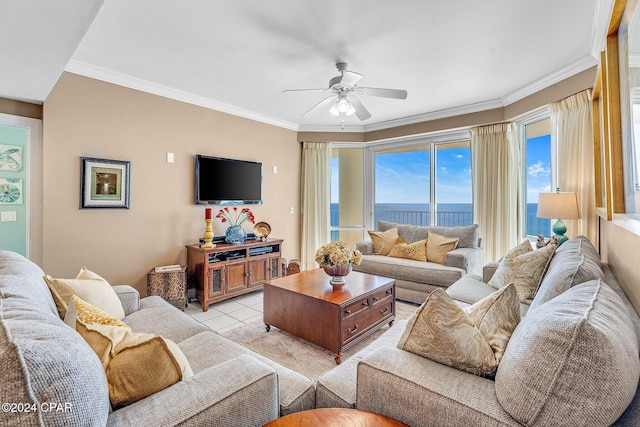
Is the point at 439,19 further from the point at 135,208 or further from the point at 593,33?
the point at 135,208

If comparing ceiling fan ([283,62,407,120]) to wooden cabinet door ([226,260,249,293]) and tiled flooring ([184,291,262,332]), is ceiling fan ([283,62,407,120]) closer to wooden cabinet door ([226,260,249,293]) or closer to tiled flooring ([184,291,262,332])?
wooden cabinet door ([226,260,249,293])

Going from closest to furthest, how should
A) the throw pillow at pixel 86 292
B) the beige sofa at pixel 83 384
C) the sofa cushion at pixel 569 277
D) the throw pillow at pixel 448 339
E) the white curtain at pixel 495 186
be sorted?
the beige sofa at pixel 83 384 < the throw pillow at pixel 448 339 < the sofa cushion at pixel 569 277 < the throw pillow at pixel 86 292 < the white curtain at pixel 495 186

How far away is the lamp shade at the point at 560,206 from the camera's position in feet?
9.68

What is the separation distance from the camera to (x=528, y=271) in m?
2.39

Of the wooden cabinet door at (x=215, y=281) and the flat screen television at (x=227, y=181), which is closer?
the wooden cabinet door at (x=215, y=281)

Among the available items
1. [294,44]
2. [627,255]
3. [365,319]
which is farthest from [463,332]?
[294,44]

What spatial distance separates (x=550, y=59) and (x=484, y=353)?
3.18 metres

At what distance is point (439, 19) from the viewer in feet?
7.51

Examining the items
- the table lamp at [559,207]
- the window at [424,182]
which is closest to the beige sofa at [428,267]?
the window at [424,182]

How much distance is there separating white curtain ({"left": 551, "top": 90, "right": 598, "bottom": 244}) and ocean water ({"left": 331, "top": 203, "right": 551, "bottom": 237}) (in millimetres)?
847

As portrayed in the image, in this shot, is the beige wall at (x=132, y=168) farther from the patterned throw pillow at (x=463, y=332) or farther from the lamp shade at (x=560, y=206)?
the lamp shade at (x=560, y=206)

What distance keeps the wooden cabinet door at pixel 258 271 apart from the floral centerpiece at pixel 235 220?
0.35m

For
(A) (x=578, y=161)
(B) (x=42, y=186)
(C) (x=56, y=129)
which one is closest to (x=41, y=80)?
(C) (x=56, y=129)

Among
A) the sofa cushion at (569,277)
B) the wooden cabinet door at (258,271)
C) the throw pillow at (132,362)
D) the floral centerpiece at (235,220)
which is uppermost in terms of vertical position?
Result: the floral centerpiece at (235,220)
